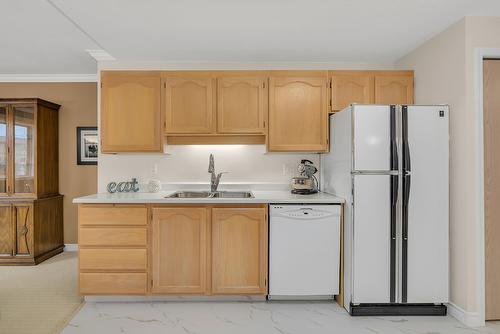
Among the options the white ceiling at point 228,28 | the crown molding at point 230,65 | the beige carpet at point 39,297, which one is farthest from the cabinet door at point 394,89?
the beige carpet at point 39,297

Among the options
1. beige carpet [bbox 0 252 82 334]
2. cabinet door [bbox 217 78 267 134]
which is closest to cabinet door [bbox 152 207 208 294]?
beige carpet [bbox 0 252 82 334]

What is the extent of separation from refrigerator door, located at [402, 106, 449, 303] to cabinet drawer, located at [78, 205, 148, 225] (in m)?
2.22

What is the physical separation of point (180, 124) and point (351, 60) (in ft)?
6.32

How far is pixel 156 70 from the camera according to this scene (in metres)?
3.48

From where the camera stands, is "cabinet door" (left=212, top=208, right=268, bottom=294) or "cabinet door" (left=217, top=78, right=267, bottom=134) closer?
"cabinet door" (left=212, top=208, right=268, bottom=294)

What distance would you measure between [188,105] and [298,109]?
1092 millimetres

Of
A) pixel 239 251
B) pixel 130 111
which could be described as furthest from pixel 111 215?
pixel 239 251

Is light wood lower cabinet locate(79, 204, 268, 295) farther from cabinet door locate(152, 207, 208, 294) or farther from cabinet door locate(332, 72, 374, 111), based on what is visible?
cabinet door locate(332, 72, 374, 111)

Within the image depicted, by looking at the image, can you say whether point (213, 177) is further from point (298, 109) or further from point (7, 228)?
point (7, 228)

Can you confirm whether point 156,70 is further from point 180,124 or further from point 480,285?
point 480,285

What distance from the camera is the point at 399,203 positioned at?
2654 mm

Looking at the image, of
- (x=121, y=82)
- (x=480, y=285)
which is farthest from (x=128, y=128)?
(x=480, y=285)

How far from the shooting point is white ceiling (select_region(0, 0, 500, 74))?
7.87 ft

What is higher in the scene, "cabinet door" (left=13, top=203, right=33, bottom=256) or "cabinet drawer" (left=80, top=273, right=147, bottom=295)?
"cabinet door" (left=13, top=203, right=33, bottom=256)
